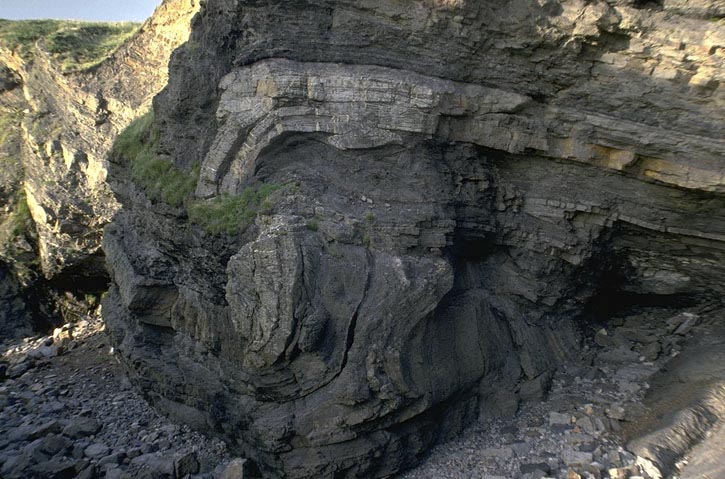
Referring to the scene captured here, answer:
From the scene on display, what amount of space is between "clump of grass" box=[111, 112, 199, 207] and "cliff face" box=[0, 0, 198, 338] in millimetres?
5520

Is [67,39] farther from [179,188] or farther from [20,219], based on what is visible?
[179,188]

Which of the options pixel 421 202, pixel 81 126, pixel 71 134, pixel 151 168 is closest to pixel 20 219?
pixel 71 134

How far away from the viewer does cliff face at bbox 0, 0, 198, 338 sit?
19250 millimetres

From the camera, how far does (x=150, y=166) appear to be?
12.6 m

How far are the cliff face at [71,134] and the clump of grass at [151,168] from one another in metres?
5.52

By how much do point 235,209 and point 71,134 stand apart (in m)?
12.4

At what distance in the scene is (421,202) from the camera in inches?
396

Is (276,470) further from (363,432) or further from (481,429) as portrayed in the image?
(481,429)

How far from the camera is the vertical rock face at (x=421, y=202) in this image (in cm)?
895

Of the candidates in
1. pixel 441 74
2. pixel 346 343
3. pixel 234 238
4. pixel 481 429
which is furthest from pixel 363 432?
pixel 441 74

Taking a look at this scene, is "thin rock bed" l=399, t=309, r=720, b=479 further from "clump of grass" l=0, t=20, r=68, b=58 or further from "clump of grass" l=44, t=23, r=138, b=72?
"clump of grass" l=0, t=20, r=68, b=58

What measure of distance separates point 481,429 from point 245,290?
14.6 feet

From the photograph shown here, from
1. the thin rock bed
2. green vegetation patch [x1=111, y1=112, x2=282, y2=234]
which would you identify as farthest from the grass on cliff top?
the thin rock bed

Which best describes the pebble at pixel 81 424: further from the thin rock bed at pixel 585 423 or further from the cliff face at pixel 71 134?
the thin rock bed at pixel 585 423
